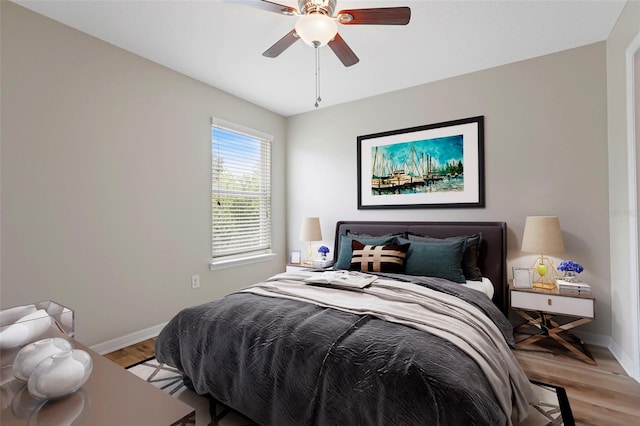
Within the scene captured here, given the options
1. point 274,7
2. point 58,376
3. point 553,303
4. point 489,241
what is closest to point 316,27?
point 274,7

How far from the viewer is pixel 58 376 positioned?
2.86ft

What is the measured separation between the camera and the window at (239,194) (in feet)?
11.6

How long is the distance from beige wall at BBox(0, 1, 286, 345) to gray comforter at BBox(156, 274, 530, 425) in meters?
1.02

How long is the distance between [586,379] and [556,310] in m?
0.50

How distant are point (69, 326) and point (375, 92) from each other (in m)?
3.47

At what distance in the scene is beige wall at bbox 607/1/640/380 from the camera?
2.06m

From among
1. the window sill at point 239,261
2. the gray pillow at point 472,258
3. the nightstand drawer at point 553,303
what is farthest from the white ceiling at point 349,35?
the nightstand drawer at point 553,303

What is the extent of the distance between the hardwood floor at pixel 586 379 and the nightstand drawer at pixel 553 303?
37 cm

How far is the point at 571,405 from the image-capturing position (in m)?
1.80

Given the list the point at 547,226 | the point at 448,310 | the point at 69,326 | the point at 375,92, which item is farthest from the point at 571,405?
the point at 375,92

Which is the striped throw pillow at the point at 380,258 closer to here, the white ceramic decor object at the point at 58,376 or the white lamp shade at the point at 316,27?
the white lamp shade at the point at 316,27

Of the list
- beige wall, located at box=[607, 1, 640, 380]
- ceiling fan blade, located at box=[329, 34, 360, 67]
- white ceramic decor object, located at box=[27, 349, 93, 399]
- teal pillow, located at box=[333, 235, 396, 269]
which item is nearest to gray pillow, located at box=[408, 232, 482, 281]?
teal pillow, located at box=[333, 235, 396, 269]

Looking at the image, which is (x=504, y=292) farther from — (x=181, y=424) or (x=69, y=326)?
(x=69, y=326)

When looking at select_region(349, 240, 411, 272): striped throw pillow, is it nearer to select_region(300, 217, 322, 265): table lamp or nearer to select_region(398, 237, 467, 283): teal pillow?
select_region(398, 237, 467, 283): teal pillow
